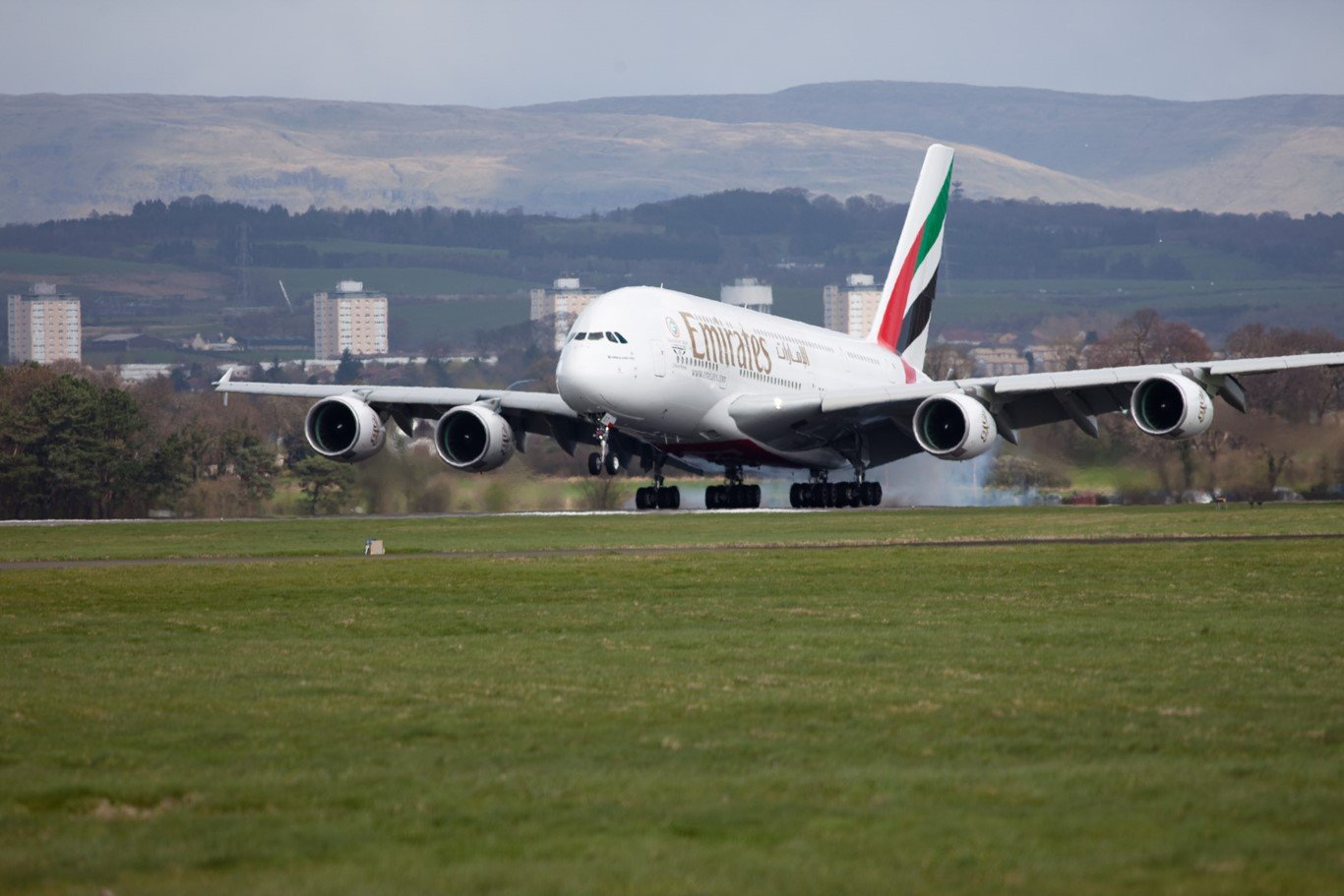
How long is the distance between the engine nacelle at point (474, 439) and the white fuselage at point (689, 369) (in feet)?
14.0

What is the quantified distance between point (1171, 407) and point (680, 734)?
33.7 m

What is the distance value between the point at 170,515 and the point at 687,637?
165 ft

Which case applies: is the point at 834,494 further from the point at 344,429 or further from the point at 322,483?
the point at 322,483

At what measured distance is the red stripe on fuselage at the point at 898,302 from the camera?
→ 61344 mm

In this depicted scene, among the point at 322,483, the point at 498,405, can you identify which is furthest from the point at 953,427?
the point at 322,483

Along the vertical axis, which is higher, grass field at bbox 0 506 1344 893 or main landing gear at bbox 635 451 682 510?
main landing gear at bbox 635 451 682 510

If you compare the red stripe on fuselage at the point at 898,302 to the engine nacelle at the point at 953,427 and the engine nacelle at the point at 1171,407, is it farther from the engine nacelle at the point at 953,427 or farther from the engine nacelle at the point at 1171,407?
the engine nacelle at the point at 1171,407

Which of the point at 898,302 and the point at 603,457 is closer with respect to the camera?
the point at 603,457

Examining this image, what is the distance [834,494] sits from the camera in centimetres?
5328

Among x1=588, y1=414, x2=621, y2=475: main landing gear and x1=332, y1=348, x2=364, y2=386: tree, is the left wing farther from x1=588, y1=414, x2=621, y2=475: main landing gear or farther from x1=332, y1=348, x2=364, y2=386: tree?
x1=332, y1=348, x2=364, y2=386: tree

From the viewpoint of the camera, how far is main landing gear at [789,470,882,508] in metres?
53.2

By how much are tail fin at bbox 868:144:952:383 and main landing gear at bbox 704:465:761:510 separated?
30.9ft

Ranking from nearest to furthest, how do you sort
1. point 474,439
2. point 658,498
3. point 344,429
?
point 474,439 < point 344,429 < point 658,498

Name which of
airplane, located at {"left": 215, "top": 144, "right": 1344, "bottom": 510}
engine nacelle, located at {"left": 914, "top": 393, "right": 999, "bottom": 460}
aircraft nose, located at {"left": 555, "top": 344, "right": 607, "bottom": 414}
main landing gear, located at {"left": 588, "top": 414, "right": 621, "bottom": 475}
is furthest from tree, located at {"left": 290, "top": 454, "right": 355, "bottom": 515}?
engine nacelle, located at {"left": 914, "top": 393, "right": 999, "bottom": 460}
